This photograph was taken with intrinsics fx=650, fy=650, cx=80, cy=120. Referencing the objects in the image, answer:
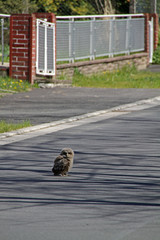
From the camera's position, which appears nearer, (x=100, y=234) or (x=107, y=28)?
(x=100, y=234)

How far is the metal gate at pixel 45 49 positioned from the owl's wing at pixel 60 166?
41.2ft

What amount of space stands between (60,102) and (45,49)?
493 centimetres

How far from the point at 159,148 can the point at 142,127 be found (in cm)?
239

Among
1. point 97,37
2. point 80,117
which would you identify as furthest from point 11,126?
point 97,37

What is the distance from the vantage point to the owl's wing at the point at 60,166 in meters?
7.98

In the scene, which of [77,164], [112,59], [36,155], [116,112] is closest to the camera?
[77,164]

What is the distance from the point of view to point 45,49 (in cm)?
2108

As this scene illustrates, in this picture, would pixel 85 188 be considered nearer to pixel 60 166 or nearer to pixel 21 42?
pixel 60 166

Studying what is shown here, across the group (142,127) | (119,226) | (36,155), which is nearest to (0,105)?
(142,127)

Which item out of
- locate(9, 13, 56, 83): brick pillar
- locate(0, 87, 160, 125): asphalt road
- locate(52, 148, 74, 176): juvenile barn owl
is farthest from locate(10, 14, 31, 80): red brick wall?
locate(52, 148, 74, 176): juvenile barn owl

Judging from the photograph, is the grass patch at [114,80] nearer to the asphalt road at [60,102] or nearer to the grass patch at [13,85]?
the asphalt road at [60,102]

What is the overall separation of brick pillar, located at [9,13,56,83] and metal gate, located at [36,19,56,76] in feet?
1.19

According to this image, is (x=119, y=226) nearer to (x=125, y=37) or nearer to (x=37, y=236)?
(x=37, y=236)

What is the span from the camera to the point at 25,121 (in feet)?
42.6
